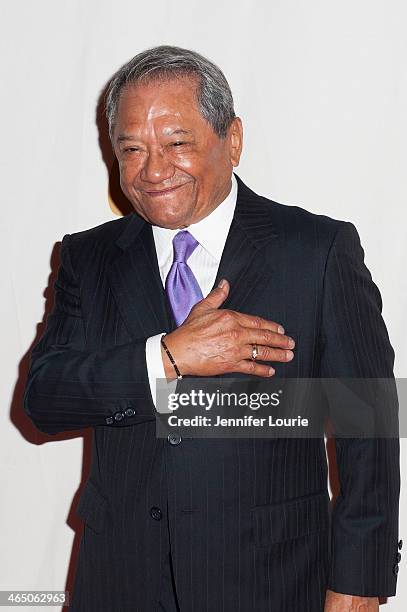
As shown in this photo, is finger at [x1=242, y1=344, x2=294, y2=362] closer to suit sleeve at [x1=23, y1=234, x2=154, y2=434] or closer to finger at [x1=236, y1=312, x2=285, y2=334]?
finger at [x1=236, y1=312, x2=285, y2=334]

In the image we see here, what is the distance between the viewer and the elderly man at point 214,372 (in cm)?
190

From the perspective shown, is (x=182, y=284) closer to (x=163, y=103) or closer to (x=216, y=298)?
(x=216, y=298)

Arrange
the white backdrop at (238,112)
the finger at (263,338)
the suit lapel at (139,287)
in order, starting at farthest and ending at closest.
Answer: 1. the white backdrop at (238,112)
2. the suit lapel at (139,287)
3. the finger at (263,338)

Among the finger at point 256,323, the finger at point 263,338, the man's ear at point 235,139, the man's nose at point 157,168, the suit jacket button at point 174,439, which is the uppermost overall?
the man's ear at point 235,139

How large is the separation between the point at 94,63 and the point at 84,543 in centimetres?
127

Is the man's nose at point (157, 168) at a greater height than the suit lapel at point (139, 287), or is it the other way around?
the man's nose at point (157, 168)

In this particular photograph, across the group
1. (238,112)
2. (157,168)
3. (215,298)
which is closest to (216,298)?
(215,298)

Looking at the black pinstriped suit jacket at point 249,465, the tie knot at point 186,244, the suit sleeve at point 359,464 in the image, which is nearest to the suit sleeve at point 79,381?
the black pinstriped suit jacket at point 249,465

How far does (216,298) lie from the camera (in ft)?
6.18

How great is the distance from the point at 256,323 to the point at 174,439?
29 centimetres

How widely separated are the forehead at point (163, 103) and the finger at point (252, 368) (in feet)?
1.60

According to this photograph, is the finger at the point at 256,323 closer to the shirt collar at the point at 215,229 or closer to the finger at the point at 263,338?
the finger at the point at 263,338

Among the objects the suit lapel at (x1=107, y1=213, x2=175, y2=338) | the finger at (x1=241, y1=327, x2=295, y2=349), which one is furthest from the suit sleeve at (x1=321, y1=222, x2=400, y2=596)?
the suit lapel at (x1=107, y1=213, x2=175, y2=338)

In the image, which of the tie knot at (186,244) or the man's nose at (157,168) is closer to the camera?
the man's nose at (157,168)
